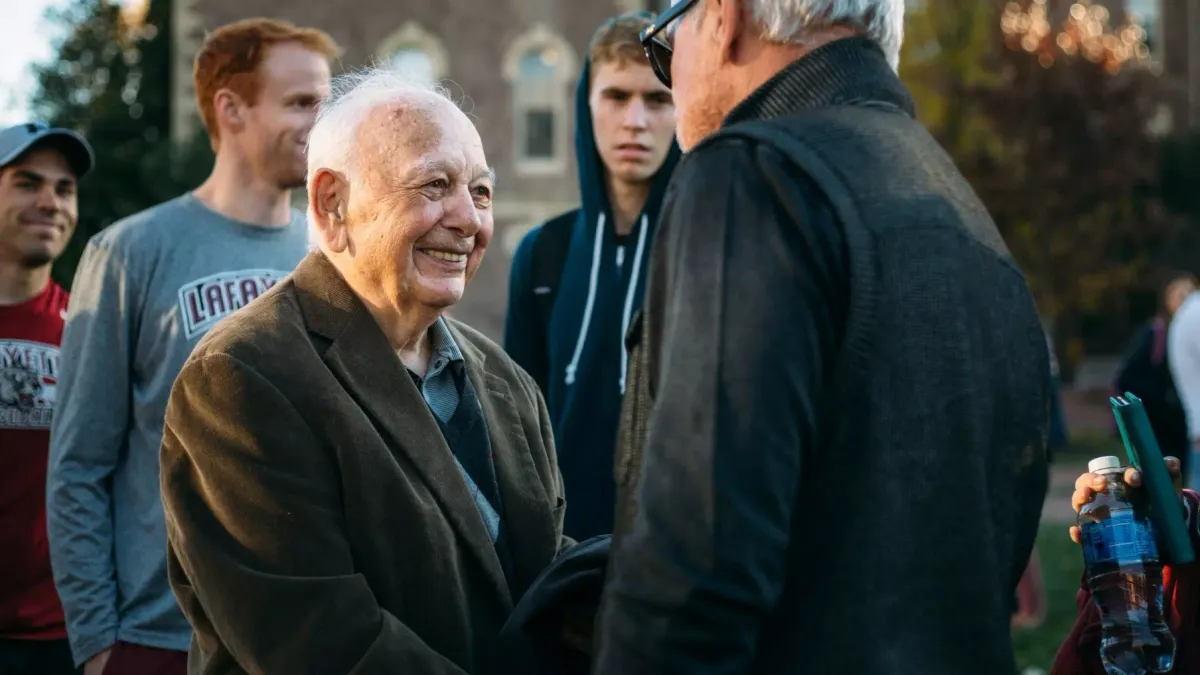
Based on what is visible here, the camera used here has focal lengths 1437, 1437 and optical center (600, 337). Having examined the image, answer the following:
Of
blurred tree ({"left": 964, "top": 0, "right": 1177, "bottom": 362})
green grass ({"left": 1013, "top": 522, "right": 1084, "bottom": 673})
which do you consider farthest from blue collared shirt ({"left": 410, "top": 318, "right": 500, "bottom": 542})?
blurred tree ({"left": 964, "top": 0, "right": 1177, "bottom": 362})

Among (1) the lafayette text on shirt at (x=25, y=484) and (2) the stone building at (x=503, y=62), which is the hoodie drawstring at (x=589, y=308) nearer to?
(1) the lafayette text on shirt at (x=25, y=484)

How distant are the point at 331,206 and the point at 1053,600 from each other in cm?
748

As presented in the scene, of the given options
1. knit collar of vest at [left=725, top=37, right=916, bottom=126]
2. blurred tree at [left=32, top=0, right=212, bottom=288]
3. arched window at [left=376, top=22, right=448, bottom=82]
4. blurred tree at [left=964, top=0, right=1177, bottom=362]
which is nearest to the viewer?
knit collar of vest at [left=725, top=37, right=916, bottom=126]

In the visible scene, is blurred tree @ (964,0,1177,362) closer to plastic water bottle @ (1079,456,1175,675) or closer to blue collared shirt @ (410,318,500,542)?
plastic water bottle @ (1079,456,1175,675)

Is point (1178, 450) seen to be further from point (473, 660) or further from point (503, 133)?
point (503, 133)

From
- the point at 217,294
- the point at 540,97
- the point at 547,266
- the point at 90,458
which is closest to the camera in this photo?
the point at 90,458

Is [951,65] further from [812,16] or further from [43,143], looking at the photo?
[812,16]

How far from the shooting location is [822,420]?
6.41 feet

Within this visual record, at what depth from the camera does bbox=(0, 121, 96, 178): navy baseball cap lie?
4.70 m

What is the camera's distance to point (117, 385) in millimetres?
3758

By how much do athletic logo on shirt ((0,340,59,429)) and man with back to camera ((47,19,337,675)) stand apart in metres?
0.65

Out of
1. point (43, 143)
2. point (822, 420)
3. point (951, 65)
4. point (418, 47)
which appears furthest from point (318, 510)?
point (418, 47)

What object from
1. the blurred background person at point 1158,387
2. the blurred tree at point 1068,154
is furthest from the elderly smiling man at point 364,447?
the blurred tree at point 1068,154

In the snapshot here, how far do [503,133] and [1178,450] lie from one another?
22576 mm
